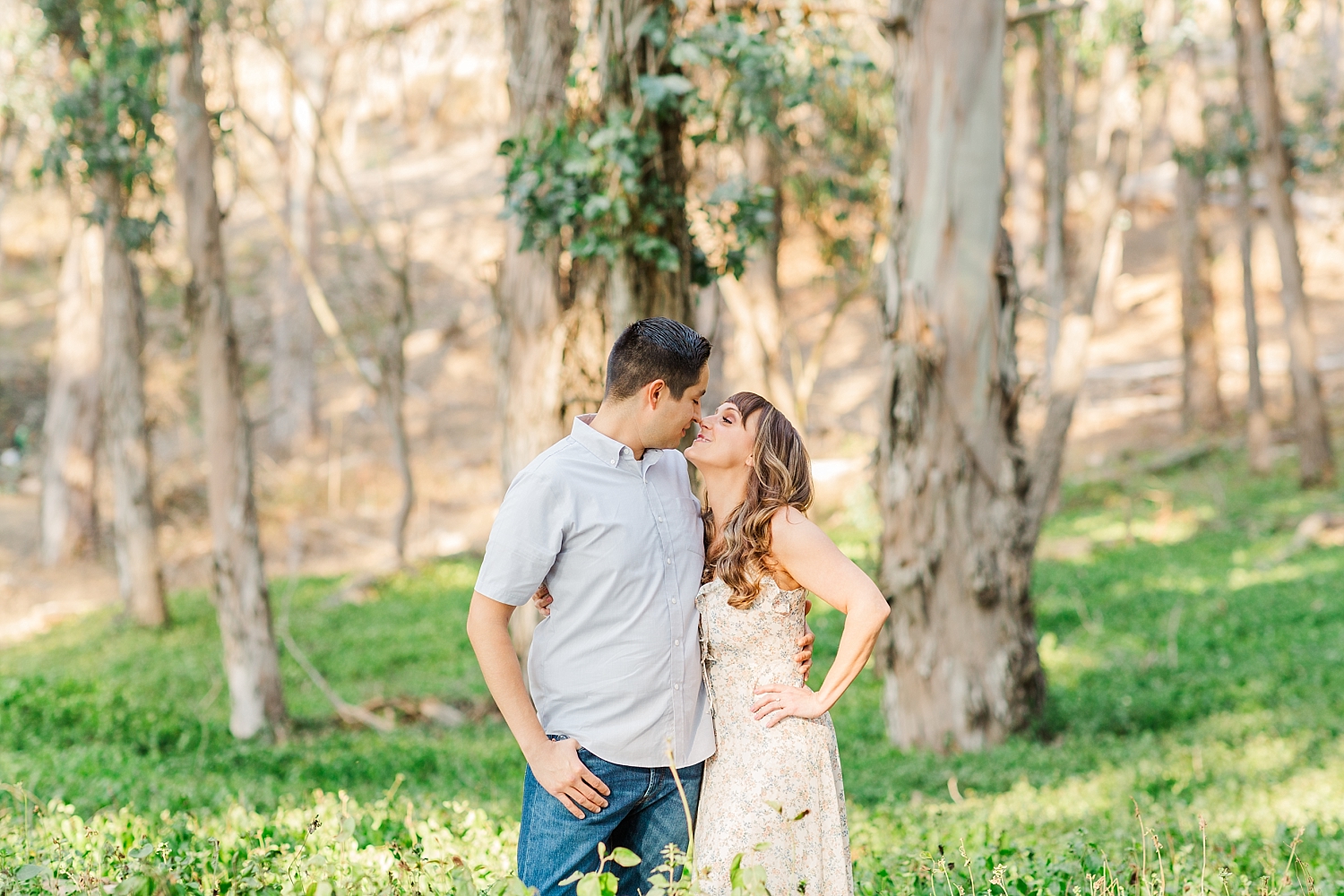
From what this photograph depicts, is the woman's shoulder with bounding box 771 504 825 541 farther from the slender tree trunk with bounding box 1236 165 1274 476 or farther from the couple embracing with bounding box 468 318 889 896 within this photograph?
the slender tree trunk with bounding box 1236 165 1274 476

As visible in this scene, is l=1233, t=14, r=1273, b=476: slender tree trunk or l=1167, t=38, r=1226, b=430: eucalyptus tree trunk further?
l=1167, t=38, r=1226, b=430: eucalyptus tree trunk

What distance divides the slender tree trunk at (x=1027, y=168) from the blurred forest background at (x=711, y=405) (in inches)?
15.8

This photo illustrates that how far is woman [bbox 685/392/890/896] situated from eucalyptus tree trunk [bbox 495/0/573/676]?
3362 millimetres

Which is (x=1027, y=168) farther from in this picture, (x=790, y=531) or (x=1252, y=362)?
(x=790, y=531)

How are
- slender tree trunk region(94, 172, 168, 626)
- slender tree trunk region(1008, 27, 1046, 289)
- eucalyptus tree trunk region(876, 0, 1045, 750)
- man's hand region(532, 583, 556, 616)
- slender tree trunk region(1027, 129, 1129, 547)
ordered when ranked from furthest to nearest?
slender tree trunk region(1008, 27, 1046, 289) → slender tree trunk region(1027, 129, 1129, 547) → slender tree trunk region(94, 172, 168, 626) → eucalyptus tree trunk region(876, 0, 1045, 750) → man's hand region(532, 583, 556, 616)

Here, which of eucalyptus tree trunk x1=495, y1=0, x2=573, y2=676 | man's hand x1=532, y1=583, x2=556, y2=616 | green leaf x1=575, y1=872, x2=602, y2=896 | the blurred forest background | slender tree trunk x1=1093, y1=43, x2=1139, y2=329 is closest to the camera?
green leaf x1=575, y1=872, x2=602, y2=896

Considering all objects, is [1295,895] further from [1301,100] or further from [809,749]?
[1301,100]

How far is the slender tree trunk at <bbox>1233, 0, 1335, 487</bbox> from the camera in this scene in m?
14.6

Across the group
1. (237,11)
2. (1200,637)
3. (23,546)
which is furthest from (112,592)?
→ (1200,637)

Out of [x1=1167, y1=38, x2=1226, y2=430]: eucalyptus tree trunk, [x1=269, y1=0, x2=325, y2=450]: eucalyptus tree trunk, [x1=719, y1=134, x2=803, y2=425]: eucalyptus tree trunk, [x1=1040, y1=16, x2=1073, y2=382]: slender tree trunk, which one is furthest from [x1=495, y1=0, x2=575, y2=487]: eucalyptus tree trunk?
[x1=269, y1=0, x2=325, y2=450]: eucalyptus tree trunk

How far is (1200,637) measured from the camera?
9.20 meters

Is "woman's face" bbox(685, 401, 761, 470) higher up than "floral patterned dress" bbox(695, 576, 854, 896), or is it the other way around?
"woman's face" bbox(685, 401, 761, 470)

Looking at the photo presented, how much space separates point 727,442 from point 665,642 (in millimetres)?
559

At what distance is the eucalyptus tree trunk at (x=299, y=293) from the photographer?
23359 mm
